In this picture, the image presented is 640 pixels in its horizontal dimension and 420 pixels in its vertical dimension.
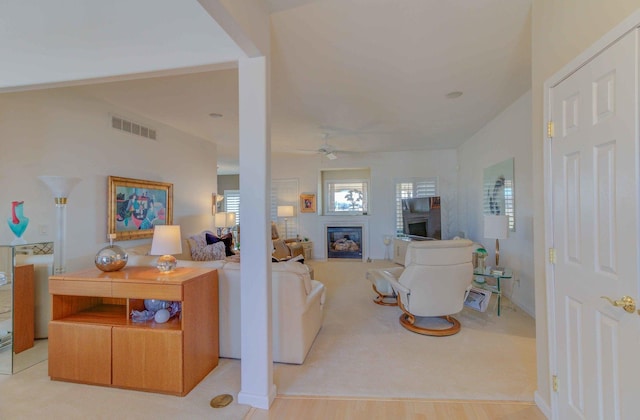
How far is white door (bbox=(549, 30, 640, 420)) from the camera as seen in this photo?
1.22 meters

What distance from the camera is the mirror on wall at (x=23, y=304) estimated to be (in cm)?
243

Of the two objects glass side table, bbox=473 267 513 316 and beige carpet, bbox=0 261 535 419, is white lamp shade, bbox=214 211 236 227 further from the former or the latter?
glass side table, bbox=473 267 513 316

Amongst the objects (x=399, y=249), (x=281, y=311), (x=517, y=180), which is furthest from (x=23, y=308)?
(x=399, y=249)

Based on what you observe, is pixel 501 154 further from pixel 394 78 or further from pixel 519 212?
pixel 394 78

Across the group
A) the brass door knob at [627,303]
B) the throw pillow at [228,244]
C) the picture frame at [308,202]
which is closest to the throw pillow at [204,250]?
the throw pillow at [228,244]

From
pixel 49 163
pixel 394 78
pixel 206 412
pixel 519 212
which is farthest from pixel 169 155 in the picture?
pixel 519 212

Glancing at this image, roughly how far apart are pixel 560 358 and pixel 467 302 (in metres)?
2.15

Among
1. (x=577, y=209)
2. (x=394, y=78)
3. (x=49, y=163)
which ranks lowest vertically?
(x=577, y=209)

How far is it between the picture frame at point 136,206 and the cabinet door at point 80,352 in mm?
1720

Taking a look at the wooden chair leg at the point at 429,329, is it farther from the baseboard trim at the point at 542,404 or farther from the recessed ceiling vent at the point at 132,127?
the recessed ceiling vent at the point at 132,127

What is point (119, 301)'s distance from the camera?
8.84 ft

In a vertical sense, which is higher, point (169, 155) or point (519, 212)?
point (169, 155)

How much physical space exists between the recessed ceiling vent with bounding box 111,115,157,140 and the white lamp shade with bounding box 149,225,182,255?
2.30 m

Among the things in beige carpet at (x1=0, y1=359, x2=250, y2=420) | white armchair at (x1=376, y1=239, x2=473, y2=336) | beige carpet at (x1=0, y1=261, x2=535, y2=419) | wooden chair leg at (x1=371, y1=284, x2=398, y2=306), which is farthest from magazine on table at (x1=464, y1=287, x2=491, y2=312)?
beige carpet at (x1=0, y1=359, x2=250, y2=420)
